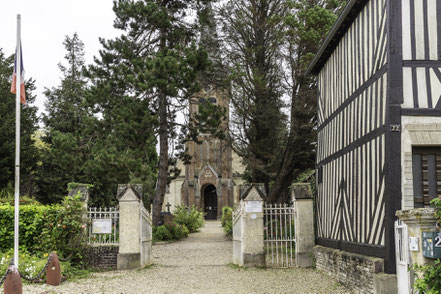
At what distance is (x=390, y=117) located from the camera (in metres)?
8.51

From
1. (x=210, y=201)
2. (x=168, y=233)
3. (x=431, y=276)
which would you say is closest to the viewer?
(x=431, y=276)

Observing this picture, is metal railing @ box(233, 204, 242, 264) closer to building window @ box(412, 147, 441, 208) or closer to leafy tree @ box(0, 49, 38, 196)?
building window @ box(412, 147, 441, 208)

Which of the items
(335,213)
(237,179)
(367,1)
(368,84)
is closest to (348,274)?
(335,213)

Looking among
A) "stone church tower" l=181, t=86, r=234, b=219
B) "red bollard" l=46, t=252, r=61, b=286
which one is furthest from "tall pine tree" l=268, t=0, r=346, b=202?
"stone church tower" l=181, t=86, r=234, b=219

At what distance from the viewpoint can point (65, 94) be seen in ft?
111

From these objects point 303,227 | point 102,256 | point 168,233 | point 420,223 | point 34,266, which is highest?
point 420,223

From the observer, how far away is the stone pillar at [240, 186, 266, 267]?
1326 cm

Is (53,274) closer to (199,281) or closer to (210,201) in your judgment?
(199,281)

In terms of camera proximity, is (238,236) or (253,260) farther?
(238,236)

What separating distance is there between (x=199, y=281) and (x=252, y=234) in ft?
7.90

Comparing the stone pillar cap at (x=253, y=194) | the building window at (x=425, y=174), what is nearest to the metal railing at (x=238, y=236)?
the stone pillar cap at (x=253, y=194)

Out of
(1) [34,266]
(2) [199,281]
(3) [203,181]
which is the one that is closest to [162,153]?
(2) [199,281]

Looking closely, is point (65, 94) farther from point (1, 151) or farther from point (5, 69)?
point (1, 151)

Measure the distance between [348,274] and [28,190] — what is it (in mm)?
25362
